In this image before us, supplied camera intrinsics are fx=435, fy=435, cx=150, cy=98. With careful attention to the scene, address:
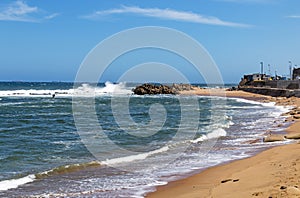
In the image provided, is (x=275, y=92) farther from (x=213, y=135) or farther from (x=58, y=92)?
(x=213, y=135)

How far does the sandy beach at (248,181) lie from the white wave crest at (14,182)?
12.5 feet

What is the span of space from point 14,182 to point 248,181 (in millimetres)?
6342

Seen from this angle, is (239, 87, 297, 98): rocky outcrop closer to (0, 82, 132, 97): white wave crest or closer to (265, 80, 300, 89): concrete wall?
(265, 80, 300, 89): concrete wall

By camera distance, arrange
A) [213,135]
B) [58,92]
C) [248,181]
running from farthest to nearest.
→ [58,92], [213,135], [248,181]

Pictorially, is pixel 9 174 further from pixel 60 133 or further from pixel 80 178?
pixel 60 133

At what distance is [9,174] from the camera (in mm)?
13078

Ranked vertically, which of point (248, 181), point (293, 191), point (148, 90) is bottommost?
point (248, 181)

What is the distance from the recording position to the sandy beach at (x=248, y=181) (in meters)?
8.54

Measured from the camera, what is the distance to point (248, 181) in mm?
10016

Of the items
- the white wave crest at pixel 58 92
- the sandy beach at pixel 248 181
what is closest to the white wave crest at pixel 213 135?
the sandy beach at pixel 248 181

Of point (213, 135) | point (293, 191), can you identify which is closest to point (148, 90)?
point (213, 135)

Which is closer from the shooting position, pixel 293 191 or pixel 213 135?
pixel 293 191

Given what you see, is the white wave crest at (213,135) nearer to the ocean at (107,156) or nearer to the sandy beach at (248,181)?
the ocean at (107,156)

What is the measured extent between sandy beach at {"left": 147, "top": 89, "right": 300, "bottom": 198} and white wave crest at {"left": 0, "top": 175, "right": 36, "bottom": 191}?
12.5ft
